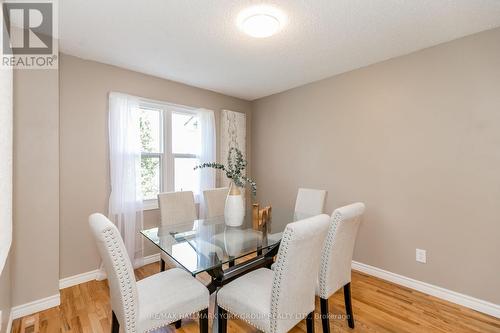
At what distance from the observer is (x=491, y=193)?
2.02 metres

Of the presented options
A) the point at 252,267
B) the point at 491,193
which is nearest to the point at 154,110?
the point at 252,267

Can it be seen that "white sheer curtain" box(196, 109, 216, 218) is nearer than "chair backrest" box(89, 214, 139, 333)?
No

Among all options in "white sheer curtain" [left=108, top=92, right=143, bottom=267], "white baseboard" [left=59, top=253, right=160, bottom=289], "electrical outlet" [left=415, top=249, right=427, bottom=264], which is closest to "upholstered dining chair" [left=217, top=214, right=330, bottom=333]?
"electrical outlet" [left=415, top=249, right=427, bottom=264]

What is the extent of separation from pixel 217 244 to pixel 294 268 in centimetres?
68

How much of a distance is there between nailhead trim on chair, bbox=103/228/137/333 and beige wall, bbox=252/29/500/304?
253 centimetres

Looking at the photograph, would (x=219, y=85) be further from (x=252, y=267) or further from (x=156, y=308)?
(x=156, y=308)

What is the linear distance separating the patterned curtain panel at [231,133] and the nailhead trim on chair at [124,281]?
8.46 ft

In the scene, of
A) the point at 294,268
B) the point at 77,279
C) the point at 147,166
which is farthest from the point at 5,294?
the point at 294,268

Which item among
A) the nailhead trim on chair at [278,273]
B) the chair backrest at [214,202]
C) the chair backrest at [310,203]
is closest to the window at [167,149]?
the chair backrest at [214,202]

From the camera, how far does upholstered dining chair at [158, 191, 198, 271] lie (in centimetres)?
233

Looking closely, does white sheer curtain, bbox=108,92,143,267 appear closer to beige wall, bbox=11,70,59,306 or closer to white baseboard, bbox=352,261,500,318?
beige wall, bbox=11,70,59,306

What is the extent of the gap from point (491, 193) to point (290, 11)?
89.4 inches

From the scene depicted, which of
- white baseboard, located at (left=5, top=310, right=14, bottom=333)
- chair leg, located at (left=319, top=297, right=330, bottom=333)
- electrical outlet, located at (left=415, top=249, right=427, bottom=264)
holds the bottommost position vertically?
white baseboard, located at (left=5, top=310, right=14, bottom=333)

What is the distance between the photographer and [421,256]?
2396mm
